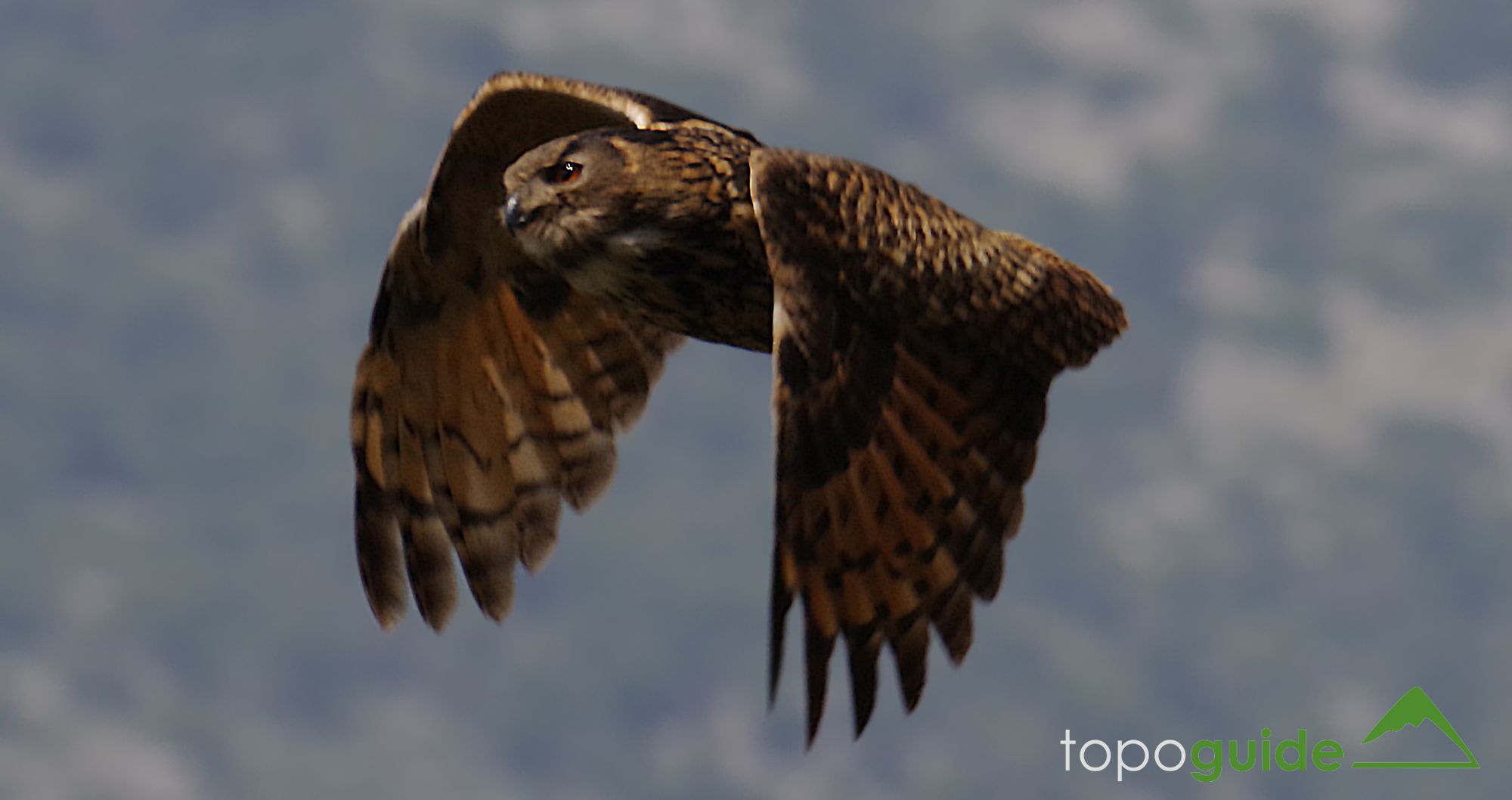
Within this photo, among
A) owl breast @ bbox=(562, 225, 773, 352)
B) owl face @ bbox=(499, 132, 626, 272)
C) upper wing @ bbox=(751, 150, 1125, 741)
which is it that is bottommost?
upper wing @ bbox=(751, 150, 1125, 741)

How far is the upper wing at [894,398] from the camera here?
730 centimetres

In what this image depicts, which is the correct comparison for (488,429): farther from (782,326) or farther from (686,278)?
(782,326)

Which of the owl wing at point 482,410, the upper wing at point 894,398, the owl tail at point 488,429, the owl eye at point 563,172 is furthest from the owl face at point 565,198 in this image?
the owl tail at point 488,429

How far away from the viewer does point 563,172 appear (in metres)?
8.23

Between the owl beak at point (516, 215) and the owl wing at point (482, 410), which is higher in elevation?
the owl wing at point (482, 410)

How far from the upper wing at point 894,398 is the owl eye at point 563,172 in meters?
0.94

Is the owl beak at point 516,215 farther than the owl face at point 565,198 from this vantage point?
Yes

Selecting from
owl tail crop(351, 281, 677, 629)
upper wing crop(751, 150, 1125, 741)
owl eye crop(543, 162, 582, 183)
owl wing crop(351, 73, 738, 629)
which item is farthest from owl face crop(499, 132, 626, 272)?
owl tail crop(351, 281, 677, 629)

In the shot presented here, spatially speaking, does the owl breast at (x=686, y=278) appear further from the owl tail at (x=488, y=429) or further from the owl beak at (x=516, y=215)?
the owl tail at (x=488, y=429)

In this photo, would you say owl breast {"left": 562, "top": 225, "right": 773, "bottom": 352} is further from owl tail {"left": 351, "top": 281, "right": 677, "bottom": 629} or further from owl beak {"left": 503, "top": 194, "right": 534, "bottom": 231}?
owl tail {"left": 351, "top": 281, "right": 677, "bottom": 629}

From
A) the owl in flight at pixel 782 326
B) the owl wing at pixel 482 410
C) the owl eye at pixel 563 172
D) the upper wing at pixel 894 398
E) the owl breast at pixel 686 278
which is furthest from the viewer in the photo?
the owl wing at pixel 482 410

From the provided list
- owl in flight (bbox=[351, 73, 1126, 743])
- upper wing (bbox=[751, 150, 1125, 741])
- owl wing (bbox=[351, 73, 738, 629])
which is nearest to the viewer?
upper wing (bbox=[751, 150, 1125, 741])

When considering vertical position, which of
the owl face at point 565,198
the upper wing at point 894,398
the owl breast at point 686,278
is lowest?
the upper wing at point 894,398

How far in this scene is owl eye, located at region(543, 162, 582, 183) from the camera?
323 inches
